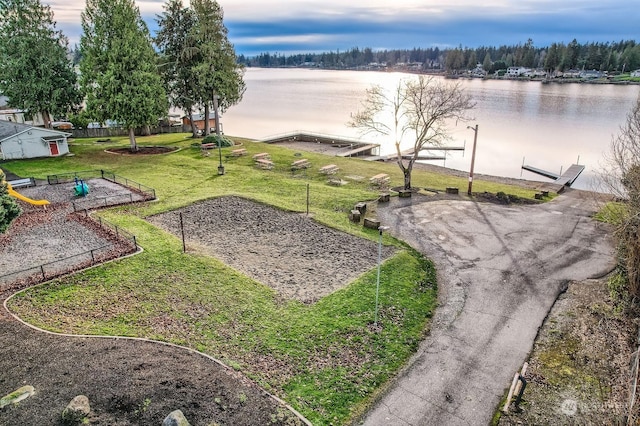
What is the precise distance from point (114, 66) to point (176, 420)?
37382 mm

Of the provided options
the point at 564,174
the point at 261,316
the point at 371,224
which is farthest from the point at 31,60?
the point at 564,174

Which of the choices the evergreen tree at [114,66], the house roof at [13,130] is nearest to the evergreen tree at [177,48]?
the evergreen tree at [114,66]

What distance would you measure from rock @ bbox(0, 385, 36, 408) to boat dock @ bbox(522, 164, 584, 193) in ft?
125

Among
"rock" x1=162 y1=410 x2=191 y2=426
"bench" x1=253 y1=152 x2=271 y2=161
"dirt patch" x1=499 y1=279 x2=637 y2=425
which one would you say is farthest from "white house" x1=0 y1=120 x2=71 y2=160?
"dirt patch" x1=499 y1=279 x2=637 y2=425

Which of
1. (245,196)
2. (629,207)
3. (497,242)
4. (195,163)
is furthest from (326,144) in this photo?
(629,207)

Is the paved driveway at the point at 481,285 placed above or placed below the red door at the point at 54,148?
below

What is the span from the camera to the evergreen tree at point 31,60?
1581 inches

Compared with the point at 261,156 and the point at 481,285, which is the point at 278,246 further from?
the point at 261,156

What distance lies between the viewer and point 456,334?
43.7 feet

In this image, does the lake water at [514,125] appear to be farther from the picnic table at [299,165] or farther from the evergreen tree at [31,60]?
the evergreen tree at [31,60]

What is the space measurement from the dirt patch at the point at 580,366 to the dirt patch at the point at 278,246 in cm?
720

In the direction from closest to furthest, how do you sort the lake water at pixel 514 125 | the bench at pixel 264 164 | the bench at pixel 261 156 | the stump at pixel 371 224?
the stump at pixel 371 224
the bench at pixel 264 164
the bench at pixel 261 156
the lake water at pixel 514 125

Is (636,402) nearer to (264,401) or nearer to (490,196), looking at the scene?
(264,401)

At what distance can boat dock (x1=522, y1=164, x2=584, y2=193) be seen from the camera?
37872 millimetres
